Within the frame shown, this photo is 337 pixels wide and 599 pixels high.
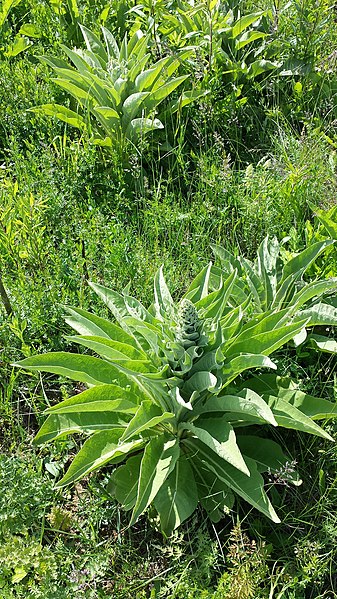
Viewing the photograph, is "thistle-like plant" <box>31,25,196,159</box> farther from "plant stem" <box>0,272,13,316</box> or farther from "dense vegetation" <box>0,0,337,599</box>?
"plant stem" <box>0,272,13,316</box>

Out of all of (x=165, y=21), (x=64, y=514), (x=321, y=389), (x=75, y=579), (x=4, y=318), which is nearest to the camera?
(x=75, y=579)

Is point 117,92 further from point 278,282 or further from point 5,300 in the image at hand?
point 278,282

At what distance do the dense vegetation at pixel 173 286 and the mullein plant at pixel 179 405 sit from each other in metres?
0.01

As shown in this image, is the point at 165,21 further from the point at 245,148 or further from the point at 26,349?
the point at 26,349

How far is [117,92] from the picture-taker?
350cm

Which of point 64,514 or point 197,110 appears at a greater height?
point 197,110

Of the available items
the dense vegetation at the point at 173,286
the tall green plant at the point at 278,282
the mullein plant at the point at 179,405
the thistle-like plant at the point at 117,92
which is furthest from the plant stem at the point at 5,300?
the thistle-like plant at the point at 117,92

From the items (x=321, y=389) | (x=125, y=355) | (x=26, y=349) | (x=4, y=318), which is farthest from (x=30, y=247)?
(x=321, y=389)

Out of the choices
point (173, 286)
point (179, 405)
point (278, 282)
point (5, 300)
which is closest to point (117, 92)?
point (173, 286)

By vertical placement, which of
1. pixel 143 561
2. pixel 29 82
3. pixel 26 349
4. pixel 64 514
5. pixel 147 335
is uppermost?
pixel 29 82

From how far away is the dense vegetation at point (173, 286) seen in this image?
221 cm

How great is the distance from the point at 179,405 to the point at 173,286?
2.96ft

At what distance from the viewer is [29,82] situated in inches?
160

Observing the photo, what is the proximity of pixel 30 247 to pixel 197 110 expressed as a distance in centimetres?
142
